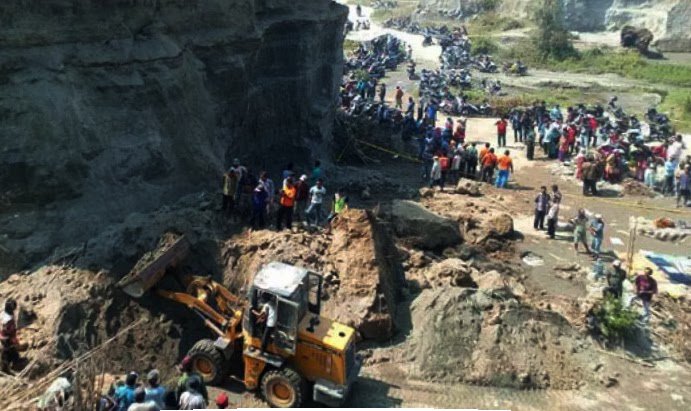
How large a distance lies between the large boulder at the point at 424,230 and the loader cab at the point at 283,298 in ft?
24.4

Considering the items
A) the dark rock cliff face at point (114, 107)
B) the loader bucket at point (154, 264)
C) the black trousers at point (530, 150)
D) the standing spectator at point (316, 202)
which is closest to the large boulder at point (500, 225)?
the standing spectator at point (316, 202)

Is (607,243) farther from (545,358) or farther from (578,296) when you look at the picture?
(545,358)

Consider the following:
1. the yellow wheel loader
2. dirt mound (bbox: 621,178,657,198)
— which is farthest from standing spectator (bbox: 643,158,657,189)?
the yellow wheel loader

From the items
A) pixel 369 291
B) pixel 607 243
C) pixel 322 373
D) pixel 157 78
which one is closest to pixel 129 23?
pixel 157 78

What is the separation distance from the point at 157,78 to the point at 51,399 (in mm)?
10004

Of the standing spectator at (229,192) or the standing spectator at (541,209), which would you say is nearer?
the standing spectator at (229,192)

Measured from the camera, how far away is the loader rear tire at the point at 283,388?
13352 millimetres

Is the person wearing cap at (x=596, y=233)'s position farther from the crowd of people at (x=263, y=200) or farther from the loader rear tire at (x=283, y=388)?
the loader rear tire at (x=283, y=388)

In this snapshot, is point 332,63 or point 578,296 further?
point 332,63

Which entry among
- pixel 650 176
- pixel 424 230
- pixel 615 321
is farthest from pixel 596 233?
pixel 650 176

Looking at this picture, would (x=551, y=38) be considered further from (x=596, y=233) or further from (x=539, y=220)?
(x=596, y=233)

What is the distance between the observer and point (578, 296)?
761 inches

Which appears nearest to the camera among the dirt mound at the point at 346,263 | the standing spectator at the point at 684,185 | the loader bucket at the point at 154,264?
the loader bucket at the point at 154,264

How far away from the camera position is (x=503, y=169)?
27266 millimetres
